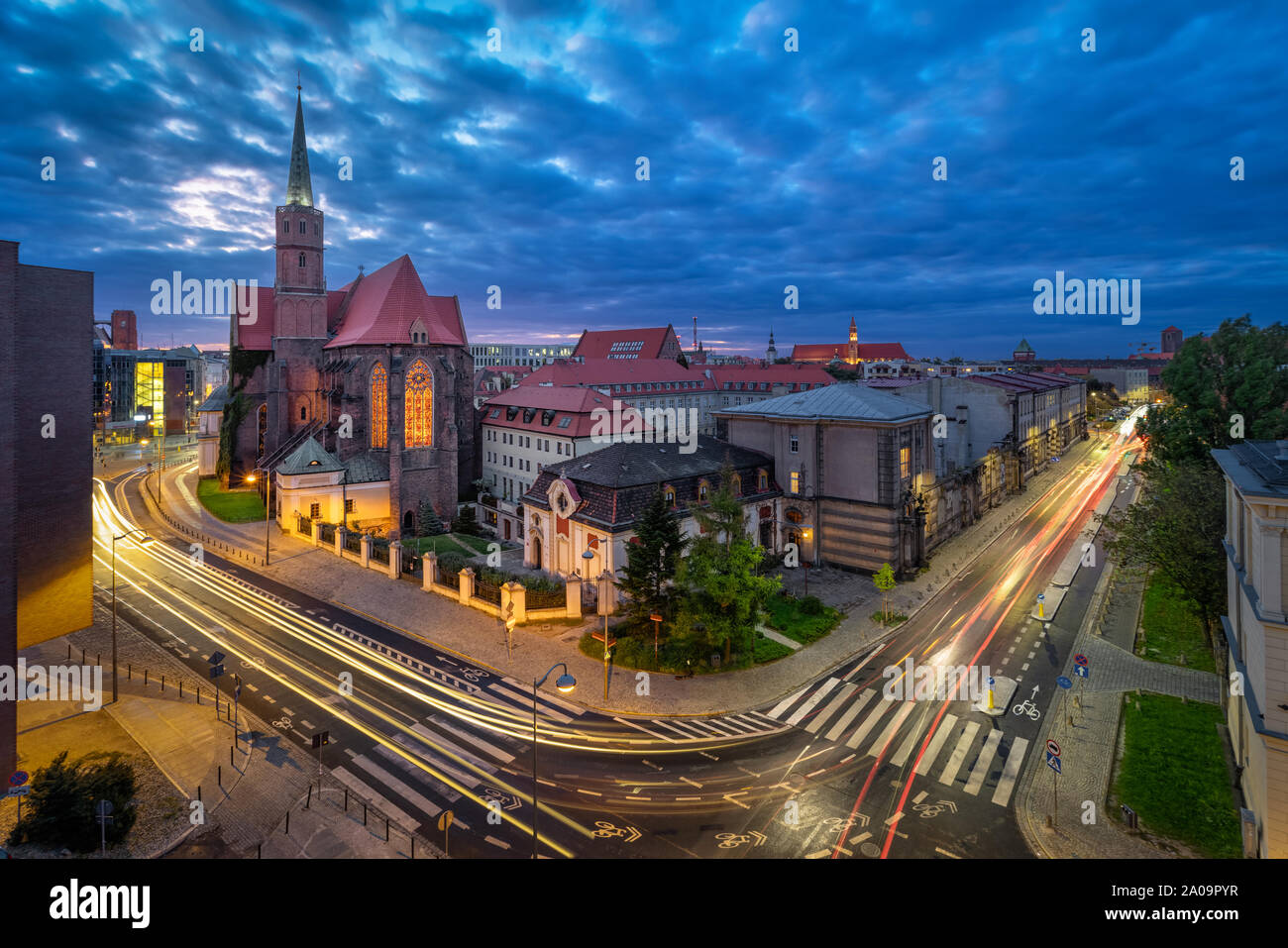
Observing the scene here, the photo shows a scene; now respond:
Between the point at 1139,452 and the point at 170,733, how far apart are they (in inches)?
4448

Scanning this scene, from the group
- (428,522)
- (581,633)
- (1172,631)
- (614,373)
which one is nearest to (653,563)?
(581,633)

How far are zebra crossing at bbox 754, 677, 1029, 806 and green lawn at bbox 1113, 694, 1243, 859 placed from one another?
11.1 feet

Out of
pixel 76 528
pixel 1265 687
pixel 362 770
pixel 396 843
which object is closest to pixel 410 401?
pixel 76 528

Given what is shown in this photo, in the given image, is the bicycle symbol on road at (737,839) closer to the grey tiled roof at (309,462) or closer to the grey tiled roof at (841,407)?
the grey tiled roof at (841,407)

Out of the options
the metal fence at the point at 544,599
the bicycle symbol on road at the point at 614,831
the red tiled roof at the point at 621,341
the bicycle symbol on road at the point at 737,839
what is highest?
the red tiled roof at the point at 621,341

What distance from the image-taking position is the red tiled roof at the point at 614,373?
9230 cm

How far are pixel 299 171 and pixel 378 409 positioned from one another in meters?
28.0

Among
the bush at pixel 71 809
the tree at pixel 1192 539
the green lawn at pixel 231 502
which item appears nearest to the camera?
the bush at pixel 71 809

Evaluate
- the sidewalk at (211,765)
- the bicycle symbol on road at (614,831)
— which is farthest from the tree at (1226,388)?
the sidewalk at (211,765)

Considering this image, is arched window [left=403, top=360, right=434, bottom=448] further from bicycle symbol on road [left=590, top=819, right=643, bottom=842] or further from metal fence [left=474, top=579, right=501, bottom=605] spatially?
bicycle symbol on road [left=590, top=819, right=643, bottom=842]

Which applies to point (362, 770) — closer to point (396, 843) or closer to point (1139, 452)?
point (396, 843)

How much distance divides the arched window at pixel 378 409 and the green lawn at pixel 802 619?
42.0 metres

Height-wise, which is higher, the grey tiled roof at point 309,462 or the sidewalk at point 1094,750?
the grey tiled roof at point 309,462
